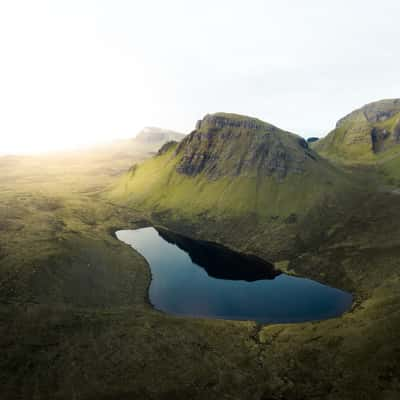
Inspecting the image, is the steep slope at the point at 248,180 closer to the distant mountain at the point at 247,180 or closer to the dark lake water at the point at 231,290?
the distant mountain at the point at 247,180

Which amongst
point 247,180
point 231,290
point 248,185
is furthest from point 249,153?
point 231,290

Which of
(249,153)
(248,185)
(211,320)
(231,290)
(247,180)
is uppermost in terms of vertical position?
(249,153)

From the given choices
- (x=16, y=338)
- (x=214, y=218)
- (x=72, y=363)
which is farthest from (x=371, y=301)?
(x=214, y=218)

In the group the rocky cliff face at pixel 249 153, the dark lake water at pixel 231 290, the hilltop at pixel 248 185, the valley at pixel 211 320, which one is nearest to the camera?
the valley at pixel 211 320

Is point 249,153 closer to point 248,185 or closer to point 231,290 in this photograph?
point 248,185

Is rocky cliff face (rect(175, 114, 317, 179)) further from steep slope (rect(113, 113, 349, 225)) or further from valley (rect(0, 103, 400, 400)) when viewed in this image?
valley (rect(0, 103, 400, 400))

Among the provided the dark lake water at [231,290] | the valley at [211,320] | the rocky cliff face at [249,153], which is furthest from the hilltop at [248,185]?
the dark lake water at [231,290]

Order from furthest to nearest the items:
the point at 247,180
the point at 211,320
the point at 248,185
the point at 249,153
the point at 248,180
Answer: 1. the point at 249,153
2. the point at 247,180
3. the point at 248,180
4. the point at 248,185
5. the point at 211,320
